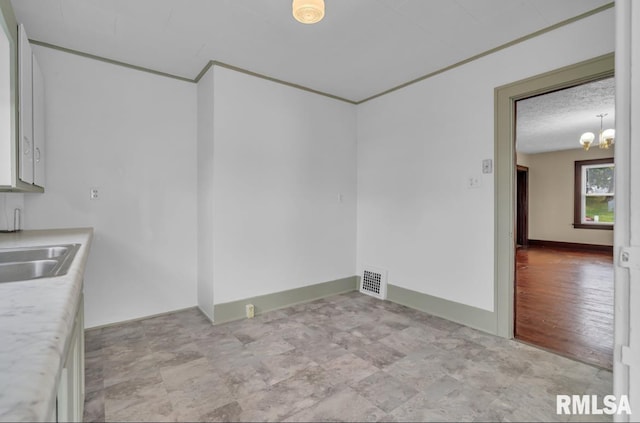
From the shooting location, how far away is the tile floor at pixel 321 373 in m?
1.81

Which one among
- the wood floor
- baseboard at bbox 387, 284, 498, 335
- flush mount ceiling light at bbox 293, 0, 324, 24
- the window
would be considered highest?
flush mount ceiling light at bbox 293, 0, 324, 24

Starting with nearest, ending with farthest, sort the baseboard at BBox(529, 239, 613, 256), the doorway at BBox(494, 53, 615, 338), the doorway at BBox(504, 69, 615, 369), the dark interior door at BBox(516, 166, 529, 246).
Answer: the doorway at BBox(494, 53, 615, 338), the doorway at BBox(504, 69, 615, 369), the baseboard at BBox(529, 239, 613, 256), the dark interior door at BBox(516, 166, 529, 246)

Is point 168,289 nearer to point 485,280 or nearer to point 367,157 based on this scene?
point 367,157

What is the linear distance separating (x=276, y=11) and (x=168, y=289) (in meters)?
2.83

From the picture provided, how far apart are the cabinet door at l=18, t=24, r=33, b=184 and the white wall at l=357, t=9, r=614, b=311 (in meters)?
3.28

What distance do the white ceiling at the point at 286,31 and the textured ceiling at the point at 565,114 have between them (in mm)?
1698

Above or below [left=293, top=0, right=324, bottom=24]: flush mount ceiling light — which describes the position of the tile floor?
below

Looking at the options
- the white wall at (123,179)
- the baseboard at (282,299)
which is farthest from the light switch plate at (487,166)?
the white wall at (123,179)

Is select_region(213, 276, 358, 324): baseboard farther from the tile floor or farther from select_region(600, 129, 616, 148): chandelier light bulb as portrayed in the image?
select_region(600, 129, 616, 148): chandelier light bulb

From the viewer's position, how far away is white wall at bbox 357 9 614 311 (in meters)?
2.64

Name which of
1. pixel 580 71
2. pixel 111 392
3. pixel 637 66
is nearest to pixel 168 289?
pixel 111 392

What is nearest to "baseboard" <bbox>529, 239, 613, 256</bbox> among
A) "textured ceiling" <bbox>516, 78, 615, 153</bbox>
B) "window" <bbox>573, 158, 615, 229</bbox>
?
"window" <bbox>573, 158, 615, 229</bbox>

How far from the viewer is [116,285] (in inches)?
121

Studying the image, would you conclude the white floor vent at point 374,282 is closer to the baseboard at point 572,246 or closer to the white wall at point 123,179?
the white wall at point 123,179
